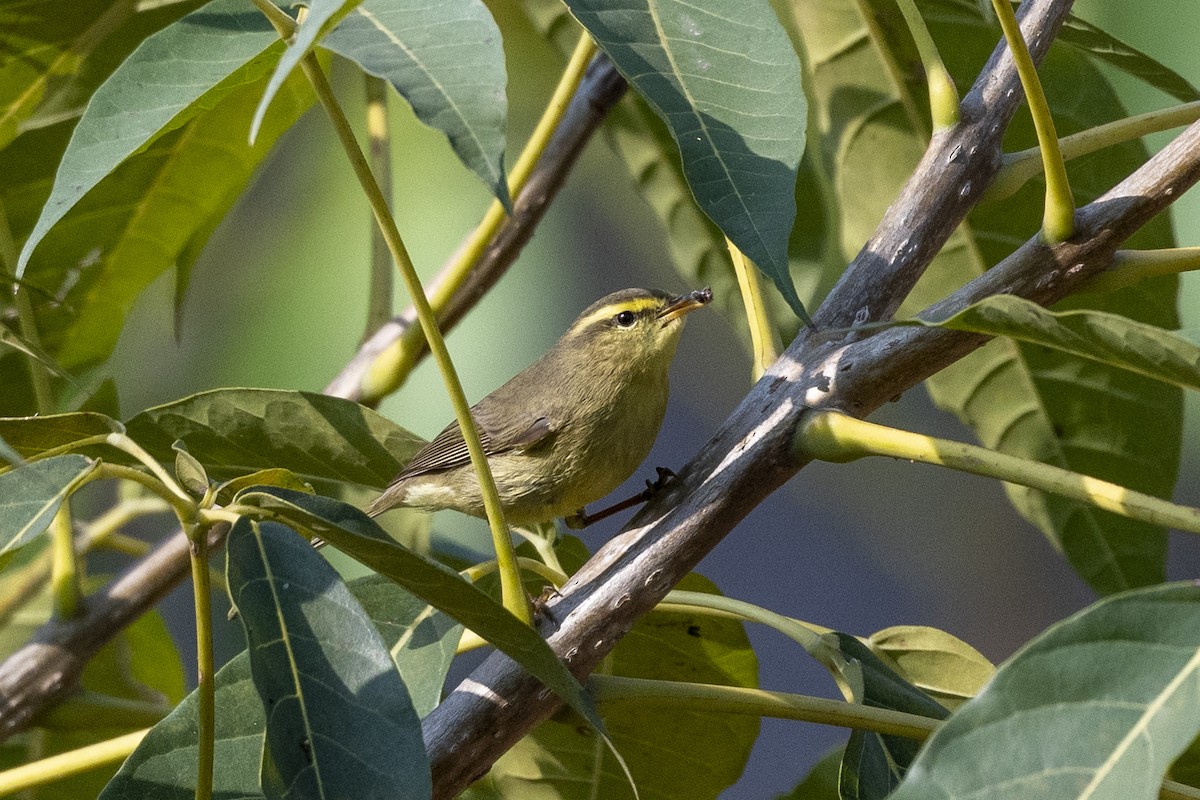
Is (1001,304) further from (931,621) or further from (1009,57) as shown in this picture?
(931,621)

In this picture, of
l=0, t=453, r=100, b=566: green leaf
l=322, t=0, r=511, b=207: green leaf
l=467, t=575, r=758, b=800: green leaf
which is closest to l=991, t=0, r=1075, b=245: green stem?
l=322, t=0, r=511, b=207: green leaf

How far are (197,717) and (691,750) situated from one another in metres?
0.85

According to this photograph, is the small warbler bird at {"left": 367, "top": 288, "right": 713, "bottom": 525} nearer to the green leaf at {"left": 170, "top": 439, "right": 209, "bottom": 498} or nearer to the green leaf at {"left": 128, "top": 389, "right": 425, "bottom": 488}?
the green leaf at {"left": 128, "top": 389, "right": 425, "bottom": 488}

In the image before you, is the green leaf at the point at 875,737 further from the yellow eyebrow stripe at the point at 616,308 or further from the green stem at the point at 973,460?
the yellow eyebrow stripe at the point at 616,308

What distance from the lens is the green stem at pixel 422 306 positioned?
1101 millimetres

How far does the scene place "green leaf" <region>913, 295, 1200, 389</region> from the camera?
3.17ft

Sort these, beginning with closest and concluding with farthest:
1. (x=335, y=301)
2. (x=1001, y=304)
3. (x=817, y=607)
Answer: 1. (x=1001, y=304)
2. (x=335, y=301)
3. (x=817, y=607)

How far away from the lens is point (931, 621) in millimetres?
5965

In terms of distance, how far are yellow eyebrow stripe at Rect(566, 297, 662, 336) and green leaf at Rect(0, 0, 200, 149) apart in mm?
1192

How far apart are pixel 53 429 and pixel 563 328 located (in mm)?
2701

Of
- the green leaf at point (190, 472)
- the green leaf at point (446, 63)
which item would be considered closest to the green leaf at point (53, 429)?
the green leaf at point (190, 472)

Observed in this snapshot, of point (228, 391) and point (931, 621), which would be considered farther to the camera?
point (931, 621)

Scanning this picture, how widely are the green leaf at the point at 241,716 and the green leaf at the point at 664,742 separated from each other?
455 mm

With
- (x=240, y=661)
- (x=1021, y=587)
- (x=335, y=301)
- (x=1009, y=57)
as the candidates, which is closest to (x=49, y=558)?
(x=335, y=301)
